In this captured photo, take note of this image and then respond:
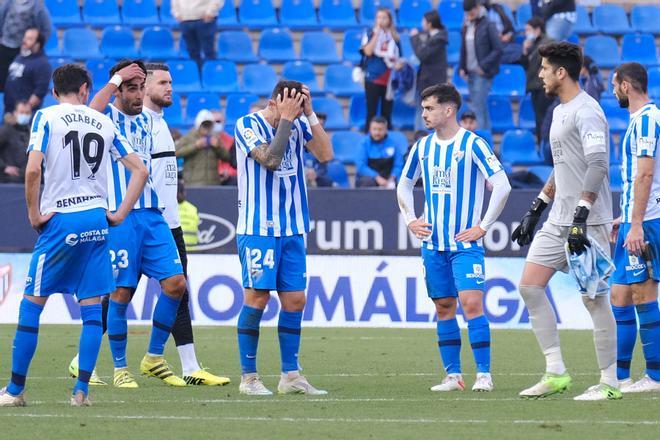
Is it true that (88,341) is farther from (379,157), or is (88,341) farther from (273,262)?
(379,157)

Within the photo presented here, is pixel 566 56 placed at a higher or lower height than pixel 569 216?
higher

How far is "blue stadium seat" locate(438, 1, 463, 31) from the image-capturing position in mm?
22312

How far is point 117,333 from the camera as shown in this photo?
9.49m

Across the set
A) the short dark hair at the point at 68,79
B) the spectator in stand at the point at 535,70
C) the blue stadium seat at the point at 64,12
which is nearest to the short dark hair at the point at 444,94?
the short dark hair at the point at 68,79

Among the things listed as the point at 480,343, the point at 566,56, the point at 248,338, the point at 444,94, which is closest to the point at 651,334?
the point at 480,343

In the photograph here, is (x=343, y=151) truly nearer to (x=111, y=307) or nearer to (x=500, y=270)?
(x=500, y=270)

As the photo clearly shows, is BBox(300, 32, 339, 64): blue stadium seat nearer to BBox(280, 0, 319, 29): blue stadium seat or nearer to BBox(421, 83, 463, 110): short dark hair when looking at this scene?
BBox(280, 0, 319, 29): blue stadium seat

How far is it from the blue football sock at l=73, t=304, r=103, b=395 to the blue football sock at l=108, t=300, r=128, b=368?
159cm

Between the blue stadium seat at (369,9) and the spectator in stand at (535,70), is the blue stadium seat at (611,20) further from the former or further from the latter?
the spectator in stand at (535,70)

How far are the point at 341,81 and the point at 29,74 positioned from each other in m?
5.23

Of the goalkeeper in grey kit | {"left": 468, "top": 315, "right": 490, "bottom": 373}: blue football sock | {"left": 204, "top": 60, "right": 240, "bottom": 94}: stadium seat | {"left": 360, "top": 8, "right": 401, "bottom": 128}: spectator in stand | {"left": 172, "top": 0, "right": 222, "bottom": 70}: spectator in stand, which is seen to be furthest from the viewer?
{"left": 204, "top": 60, "right": 240, "bottom": 94}: stadium seat

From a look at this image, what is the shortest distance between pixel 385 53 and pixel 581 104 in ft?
35.7

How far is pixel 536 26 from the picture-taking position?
19125 millimetres

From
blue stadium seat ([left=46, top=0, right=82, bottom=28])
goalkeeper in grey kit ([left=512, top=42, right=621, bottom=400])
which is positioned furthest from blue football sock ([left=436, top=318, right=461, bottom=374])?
blue stadium seat ([left=46, top=0, right=82, bottom=28])
